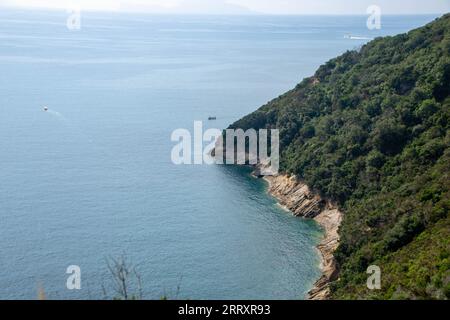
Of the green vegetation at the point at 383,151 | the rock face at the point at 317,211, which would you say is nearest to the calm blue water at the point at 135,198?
the rock face at the point at 317,211

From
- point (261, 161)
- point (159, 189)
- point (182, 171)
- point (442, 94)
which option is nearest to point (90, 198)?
point (159, 189)

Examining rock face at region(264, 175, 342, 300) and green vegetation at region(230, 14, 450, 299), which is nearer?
green vegetation at region(230, 14, 450, 299)

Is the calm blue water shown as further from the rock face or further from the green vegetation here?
the green vegetation

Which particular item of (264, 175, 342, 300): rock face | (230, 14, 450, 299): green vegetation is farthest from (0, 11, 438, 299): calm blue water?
(230, 14, 450, 299): green vegetation

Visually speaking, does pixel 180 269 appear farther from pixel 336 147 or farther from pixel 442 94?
pixel 442 94

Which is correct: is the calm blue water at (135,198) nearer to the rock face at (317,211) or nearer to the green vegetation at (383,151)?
the rock face at (317,211)
